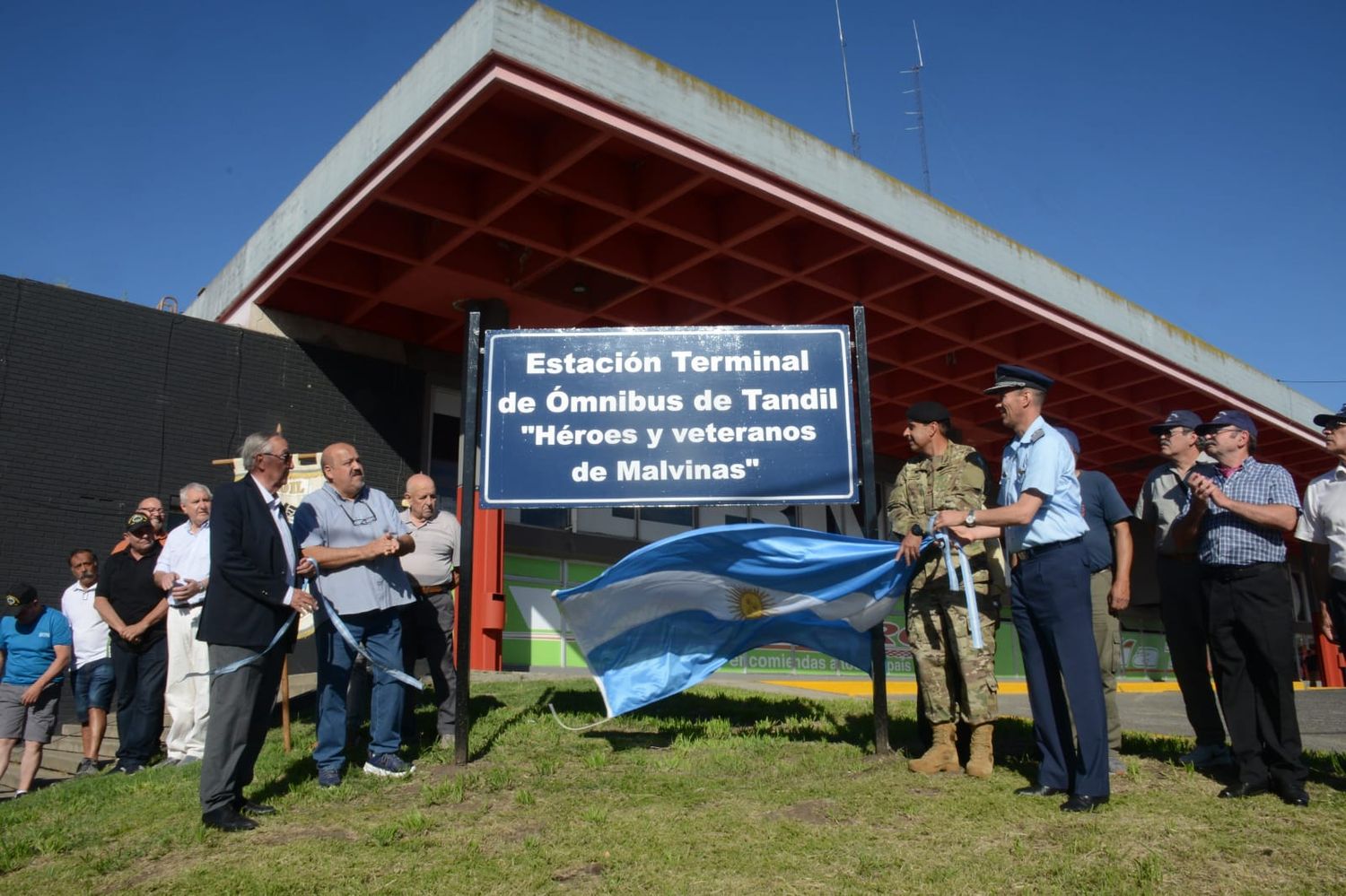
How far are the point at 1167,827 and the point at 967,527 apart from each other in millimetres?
1567

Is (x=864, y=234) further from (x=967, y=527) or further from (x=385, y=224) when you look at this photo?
(x=967, y=527)

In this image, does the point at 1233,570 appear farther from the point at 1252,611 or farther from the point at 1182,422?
the point at 1182,422

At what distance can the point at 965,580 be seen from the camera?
5117 mm

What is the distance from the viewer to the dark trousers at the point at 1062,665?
14.4 ft

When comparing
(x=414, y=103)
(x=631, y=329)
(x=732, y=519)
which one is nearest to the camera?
(x=631, y=329)

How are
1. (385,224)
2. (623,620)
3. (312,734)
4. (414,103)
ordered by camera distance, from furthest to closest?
(385,224) → (414,103) → (312,734) → (623,620)

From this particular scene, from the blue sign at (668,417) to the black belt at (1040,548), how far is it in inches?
59.3

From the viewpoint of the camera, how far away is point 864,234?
11633mm

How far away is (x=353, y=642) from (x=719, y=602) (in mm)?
2179

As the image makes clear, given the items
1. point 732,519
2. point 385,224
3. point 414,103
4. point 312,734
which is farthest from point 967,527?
point 732,519

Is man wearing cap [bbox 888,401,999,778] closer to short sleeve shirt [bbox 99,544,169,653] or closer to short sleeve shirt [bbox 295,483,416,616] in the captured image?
short sleeve shirt [bbox 295,483,416,616]

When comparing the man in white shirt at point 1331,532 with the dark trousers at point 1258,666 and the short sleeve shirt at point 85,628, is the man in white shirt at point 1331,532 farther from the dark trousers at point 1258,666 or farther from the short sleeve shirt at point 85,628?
the short sleeve shirt at point 85,628

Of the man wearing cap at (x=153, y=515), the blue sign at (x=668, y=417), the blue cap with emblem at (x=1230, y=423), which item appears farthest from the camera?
the man wearing cap at (x=153, y=515)

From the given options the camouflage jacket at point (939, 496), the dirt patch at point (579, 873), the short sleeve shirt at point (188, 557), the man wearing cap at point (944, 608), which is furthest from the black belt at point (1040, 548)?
the short sleeve shirt at point (188, 557)
